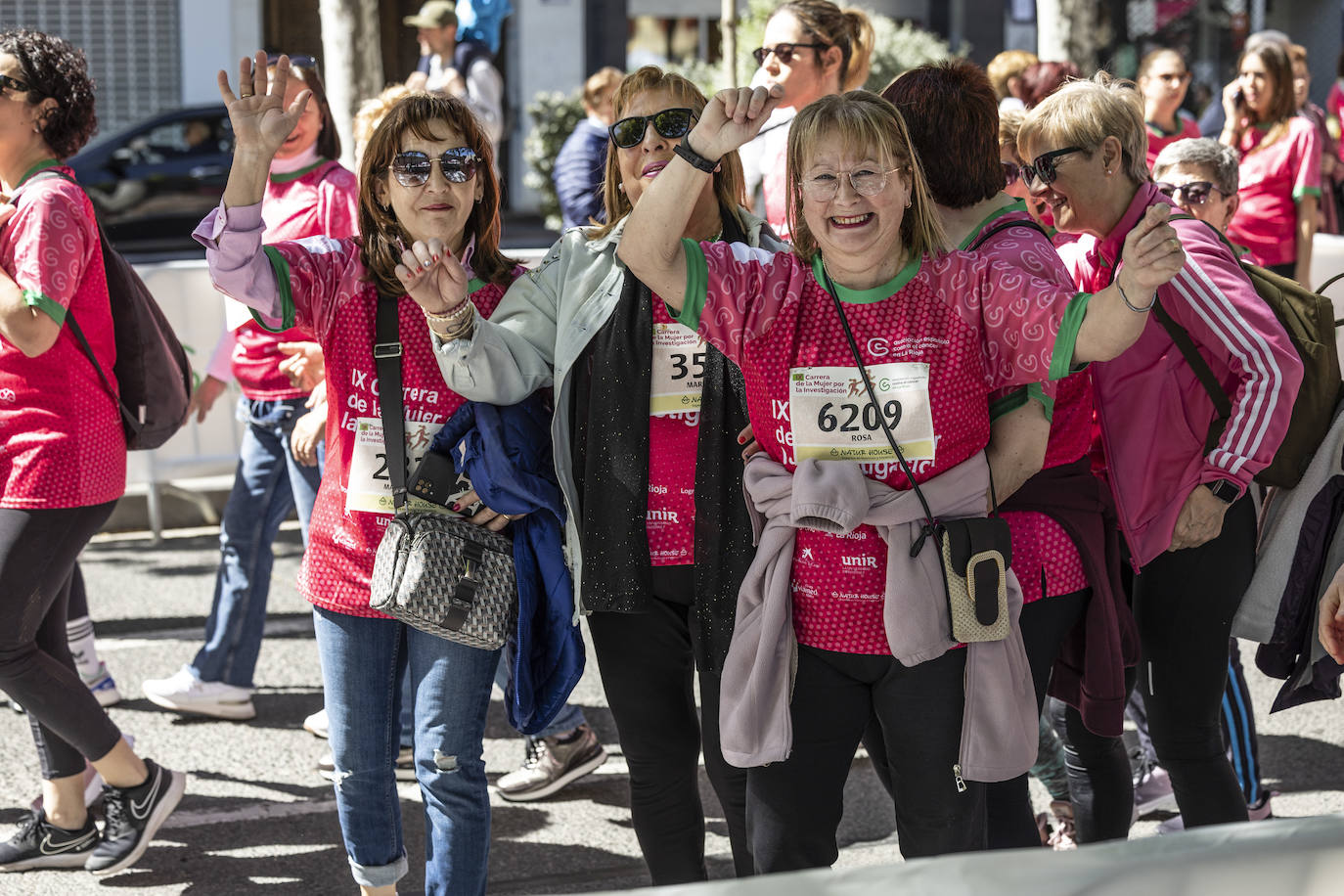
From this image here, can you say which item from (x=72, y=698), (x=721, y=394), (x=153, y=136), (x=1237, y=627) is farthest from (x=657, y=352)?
(x=153, y=136)

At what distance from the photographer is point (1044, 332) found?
2658 mm

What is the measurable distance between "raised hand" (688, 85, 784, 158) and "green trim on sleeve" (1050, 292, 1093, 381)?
2.08 ft

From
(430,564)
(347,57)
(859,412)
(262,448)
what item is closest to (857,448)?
(859,412)

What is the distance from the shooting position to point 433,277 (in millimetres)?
2932

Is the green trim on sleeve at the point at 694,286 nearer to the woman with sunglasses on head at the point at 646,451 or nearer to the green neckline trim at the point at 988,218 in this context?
the woman with sunglasses on head at the point at 646,451

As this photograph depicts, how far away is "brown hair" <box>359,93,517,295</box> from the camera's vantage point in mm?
3197

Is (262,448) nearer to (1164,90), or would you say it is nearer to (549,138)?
(1164,90)

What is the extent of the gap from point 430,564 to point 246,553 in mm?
2276

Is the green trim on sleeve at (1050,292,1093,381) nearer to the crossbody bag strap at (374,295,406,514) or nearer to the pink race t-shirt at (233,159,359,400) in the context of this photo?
the crossbody bag strap at (374,295,406,514)

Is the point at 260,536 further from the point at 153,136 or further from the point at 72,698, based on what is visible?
the point at 153,136

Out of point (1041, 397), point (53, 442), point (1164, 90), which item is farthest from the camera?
point (1164, 90)

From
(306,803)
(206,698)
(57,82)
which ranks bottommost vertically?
(306,803)

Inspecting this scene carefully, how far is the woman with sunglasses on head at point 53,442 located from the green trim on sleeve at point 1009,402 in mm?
2152

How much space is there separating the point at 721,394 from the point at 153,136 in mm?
14378
